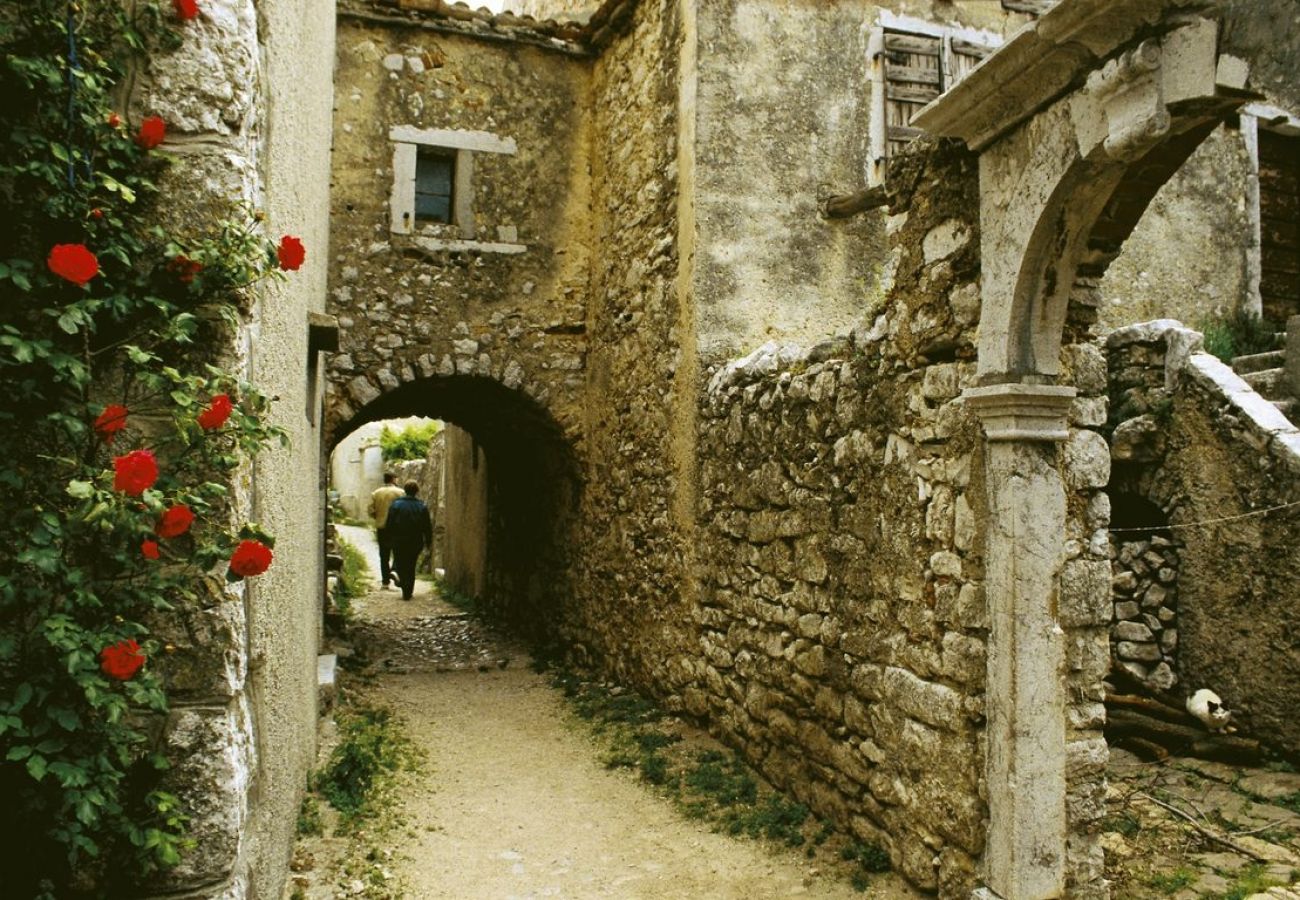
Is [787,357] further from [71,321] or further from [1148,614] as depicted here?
[71,321]

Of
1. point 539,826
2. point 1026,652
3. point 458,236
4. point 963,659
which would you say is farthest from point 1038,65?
point 458,236

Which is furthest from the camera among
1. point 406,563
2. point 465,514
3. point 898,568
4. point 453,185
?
point 465,514

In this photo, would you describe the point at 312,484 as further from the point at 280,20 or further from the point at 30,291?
the point at 30,291

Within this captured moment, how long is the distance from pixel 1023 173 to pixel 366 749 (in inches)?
174

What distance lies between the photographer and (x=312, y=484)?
483cm

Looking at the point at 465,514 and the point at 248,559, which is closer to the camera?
the point at 248,559

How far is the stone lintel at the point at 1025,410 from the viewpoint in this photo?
10.1 feet

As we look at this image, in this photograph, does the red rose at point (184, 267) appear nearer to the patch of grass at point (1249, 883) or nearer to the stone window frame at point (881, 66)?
the patch of grass at point (1249, 883)

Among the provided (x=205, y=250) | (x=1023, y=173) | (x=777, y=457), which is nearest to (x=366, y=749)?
(x=777, y=457)

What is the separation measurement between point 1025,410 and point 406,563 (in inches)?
435

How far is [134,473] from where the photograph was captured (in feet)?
5.82

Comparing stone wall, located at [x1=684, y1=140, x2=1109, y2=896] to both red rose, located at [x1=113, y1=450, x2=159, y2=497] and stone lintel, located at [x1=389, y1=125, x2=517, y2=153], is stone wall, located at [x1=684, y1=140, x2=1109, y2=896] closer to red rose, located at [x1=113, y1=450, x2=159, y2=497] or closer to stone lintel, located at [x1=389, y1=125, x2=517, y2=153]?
red rose, located at [x1=113, y1=450, x2=159, y2=497]

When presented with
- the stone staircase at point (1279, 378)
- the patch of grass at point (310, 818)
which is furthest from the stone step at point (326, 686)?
the stone staircase at point (1279, 378)

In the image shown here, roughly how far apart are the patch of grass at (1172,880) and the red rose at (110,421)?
3.84 m
